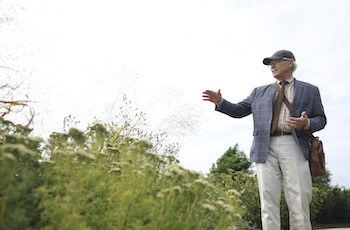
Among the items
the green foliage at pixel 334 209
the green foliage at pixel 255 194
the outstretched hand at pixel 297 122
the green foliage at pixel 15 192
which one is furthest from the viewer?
the green foliage at pixel 334 209

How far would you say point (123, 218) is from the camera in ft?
5.16

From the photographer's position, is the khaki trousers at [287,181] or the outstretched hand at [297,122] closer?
the outstretched hand at [297,122]

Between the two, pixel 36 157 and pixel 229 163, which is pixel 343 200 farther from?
pixel 36 157

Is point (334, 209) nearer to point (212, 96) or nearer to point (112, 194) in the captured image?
point (212, 96)

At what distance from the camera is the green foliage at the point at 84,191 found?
144 centimetres

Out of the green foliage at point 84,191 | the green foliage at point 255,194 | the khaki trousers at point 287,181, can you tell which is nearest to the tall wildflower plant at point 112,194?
the green foliage at point 84,191

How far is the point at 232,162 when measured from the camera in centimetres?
1370

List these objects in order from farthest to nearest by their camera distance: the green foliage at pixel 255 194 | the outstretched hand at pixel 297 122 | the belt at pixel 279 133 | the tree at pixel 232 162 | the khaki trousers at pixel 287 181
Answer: the tree at pixel 232 162 → the green foliage at pixel 255 194 → the belt at pixel 279 133 → the khaki trousers at pixel 287 181 → the outstretched hand at pixel 297 122

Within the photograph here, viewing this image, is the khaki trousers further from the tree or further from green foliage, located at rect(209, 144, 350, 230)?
the tree

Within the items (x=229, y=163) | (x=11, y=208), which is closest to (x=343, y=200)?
(x=229, y=163)

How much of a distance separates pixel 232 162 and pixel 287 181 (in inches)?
401

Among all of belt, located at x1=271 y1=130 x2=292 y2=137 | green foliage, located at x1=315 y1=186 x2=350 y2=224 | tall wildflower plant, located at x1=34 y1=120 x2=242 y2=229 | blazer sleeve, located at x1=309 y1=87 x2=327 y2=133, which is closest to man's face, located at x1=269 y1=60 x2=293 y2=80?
blazer sleeve, located at x1=309 y1=87 x2=327 y2=133

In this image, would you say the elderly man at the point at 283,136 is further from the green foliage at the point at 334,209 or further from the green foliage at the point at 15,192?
the green foliage at the point at 334,209

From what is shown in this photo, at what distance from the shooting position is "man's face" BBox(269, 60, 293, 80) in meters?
3.82
